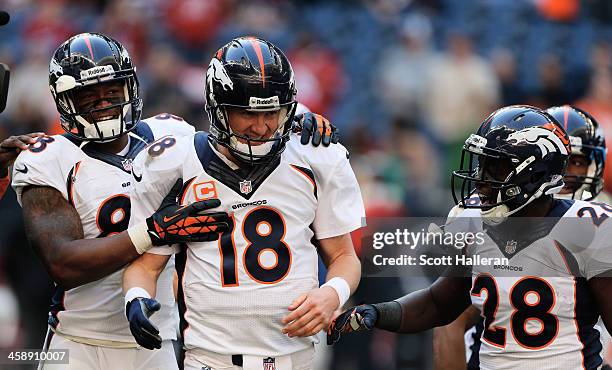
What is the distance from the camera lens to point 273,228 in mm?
4453

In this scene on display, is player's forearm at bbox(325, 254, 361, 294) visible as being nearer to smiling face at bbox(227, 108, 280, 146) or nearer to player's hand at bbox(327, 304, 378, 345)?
player's hand at bbox(327, 304, 378, 345)

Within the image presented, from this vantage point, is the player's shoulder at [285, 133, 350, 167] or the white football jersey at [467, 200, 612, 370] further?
the player's shoulder at [285, 133, 350, 167]

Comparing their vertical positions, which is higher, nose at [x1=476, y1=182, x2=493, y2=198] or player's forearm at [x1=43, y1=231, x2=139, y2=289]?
nose at [x1=476, y1=182, x2=493, y2=198]

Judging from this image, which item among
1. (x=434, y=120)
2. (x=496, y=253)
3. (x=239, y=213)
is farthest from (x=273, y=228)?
(x=434, y=120)

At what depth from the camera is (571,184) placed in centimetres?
573

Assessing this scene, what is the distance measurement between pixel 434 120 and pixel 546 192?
6315 mm

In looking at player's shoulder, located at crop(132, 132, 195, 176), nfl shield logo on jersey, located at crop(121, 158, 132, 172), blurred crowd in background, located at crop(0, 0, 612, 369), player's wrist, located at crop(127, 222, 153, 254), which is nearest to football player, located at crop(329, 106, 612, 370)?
player's wrist, located at crop(127, 222, 153, 254)

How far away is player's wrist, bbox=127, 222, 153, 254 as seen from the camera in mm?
4441

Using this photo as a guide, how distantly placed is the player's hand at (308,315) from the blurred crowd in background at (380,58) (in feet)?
16.8

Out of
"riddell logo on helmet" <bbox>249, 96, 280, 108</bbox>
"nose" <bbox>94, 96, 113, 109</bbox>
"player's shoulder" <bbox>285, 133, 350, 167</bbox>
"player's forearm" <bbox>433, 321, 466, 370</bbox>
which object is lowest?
"player's forearm" <bbox>433, 321, 466, 370</bbox>

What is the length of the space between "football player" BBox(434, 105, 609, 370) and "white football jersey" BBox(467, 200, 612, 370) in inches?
31.2

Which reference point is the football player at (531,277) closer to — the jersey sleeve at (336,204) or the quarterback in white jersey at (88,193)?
the jersey sleeve at (336,204)

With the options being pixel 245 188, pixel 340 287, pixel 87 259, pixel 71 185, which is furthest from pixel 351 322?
pixel 71 185

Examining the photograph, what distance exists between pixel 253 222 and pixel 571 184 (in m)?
2.07
